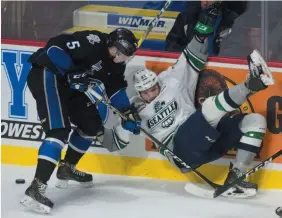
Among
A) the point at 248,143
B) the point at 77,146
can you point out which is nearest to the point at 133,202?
the point at 77,146

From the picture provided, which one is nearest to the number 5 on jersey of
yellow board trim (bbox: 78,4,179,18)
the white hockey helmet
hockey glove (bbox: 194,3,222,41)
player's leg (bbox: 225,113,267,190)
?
the white hockey helmet

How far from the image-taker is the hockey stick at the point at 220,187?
3.67 meters

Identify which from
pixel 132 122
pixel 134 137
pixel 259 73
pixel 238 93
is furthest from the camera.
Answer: pixel 134 137

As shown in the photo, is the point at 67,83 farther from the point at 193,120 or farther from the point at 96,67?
the point at 193,120

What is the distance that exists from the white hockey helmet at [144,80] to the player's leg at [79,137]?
0.85 ft

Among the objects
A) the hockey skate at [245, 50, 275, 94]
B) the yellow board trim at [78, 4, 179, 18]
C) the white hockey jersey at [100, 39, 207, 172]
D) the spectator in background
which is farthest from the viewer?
the yellow board trim at [78, 4, 179, 18]

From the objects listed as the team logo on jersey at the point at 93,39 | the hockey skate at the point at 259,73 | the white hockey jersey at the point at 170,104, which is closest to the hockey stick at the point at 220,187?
the white hockey jersey at the point at 170,104

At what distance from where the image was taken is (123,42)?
3.67 meters

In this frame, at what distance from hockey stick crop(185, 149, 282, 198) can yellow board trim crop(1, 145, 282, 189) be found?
0.49 feet

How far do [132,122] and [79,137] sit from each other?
0.95 feet

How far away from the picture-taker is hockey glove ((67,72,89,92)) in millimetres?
3684

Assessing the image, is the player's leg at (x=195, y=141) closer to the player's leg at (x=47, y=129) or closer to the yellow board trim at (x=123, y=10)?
the player's leg at (x=47, y=129)

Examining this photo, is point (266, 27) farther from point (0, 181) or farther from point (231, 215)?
point (0, 181)

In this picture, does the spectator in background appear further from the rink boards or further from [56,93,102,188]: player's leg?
[56,93,102,188]: player's leg
